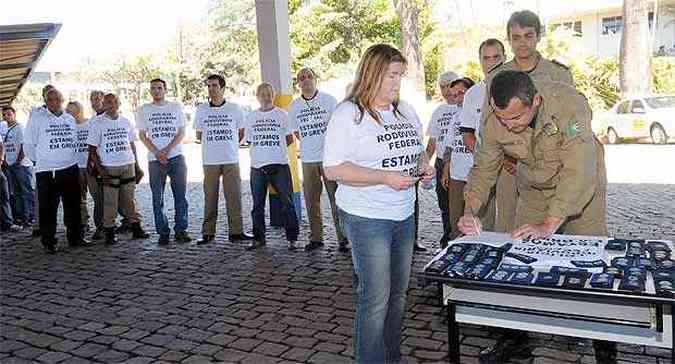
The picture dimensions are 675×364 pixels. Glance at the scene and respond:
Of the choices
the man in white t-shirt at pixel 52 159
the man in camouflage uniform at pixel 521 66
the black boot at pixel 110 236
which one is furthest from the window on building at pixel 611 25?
the man in camouflage uniform at pixel 521 66

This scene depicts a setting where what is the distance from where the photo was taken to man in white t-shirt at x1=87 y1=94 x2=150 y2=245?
768 cm

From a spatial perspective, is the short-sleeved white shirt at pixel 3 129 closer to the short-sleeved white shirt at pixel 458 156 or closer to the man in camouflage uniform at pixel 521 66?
the short-sleeved white shirt at pixel 458 156

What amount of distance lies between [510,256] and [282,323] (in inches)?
78.6

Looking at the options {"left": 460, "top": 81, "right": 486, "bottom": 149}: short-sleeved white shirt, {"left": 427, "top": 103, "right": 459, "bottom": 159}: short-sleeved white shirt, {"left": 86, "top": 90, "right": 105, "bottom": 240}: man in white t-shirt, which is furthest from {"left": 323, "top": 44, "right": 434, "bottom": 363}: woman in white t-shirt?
{"left": 86, "top": 90, "right": 105, "bottom": 240}: man in white t-shirt

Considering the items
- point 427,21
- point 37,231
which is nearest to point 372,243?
point 37,231

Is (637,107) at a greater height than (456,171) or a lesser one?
greater

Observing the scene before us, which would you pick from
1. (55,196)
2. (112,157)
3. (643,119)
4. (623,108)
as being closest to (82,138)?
(112,157)

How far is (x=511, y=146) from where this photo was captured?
3553 mm

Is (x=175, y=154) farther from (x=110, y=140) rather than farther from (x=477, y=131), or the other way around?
(x=477, y=131)

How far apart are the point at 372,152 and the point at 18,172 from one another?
7.60m

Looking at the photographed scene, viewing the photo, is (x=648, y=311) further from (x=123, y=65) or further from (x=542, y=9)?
→ (x=123, y=65)

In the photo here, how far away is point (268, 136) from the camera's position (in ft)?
23.2

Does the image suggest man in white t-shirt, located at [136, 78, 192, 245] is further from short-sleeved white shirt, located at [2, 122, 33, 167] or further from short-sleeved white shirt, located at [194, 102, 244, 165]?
short-sleeved white shirt, located at [2, 122, 33, 167]

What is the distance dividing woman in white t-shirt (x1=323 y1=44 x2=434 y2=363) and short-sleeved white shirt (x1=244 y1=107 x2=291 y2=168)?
12.0ft
